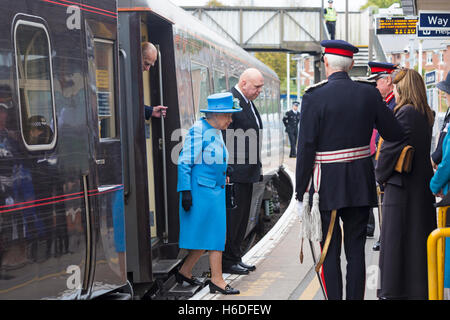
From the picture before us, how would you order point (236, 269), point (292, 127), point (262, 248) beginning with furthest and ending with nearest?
point (292, 127) < point (262, 248) < point (236, 269)

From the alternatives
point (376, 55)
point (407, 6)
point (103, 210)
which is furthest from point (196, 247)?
point (376, 55)

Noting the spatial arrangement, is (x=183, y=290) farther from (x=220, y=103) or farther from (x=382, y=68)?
(x=382, y=68)

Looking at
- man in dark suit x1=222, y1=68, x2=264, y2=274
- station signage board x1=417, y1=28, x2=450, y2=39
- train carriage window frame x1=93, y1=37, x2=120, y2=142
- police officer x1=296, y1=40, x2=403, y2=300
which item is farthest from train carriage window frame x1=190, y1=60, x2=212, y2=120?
station signage board x1=417, y1=28, x2=450, y2=39

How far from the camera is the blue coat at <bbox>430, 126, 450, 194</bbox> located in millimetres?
5035

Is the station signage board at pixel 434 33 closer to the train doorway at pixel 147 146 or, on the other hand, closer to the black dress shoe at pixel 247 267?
the train doorway at pixel 147 146

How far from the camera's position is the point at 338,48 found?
17.2 feet

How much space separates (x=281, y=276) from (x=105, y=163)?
2551 millimetres

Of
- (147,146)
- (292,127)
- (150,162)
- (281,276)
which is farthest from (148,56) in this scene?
(292,127)

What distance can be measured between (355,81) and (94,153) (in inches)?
78.8

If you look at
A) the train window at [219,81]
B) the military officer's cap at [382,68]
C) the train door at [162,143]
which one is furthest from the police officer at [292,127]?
the train door at [162,143]

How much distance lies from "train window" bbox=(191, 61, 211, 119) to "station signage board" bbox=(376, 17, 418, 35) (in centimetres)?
1451

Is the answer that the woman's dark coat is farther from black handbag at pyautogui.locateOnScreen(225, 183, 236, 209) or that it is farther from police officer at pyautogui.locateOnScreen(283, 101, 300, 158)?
police officer at pyautogui.locateOnScreen(283, 101, 300, 158)

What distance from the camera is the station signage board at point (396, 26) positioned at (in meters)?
22.6

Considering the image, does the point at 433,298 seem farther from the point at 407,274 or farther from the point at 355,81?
the point at 355,81
